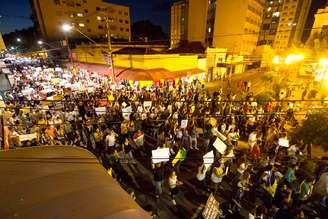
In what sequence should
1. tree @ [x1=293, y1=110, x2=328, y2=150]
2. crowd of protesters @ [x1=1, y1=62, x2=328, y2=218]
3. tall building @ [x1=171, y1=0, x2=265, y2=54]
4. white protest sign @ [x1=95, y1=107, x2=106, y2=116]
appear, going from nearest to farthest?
crowd of protesters @ [x1=1, y1=62, x2=328, y2=218] → tree @ [x1=293, y1=110, x2=328, y2=150] → white protest sign @ [x1=95, y1=107, x2=106, y2=116] → tall building @ [x1=171, y1=0, x2=265, y2=54]

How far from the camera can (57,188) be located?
3.44m

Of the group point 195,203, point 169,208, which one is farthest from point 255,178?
point 169,208

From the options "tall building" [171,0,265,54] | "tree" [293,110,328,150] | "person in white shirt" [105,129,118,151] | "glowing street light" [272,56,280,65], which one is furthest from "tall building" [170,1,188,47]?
"person in white shirt" [105,129,118,151]

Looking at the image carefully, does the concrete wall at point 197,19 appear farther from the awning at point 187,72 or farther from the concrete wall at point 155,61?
the awning at point 187,72

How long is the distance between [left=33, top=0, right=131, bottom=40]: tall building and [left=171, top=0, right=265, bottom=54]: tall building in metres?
19.7

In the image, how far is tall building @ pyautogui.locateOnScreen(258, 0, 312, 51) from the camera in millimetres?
73375

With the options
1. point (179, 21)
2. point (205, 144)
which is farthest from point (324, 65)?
point (179, 21)

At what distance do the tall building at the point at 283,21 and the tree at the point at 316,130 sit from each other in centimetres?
7530

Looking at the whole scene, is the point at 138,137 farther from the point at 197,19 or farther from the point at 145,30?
the point at 145,30

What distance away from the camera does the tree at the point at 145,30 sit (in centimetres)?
6477

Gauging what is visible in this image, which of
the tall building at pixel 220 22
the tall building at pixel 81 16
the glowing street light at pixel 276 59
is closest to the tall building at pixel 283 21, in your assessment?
the tall building at pixel 220 22

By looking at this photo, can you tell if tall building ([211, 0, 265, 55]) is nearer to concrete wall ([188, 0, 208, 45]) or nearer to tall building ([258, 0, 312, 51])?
concrete wall ([188, 0, 208, 45])

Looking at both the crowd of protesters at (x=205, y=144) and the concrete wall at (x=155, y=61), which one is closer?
the crowd of protesters at (x=205, y=144)

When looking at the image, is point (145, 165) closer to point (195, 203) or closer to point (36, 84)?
point (195, 203)
